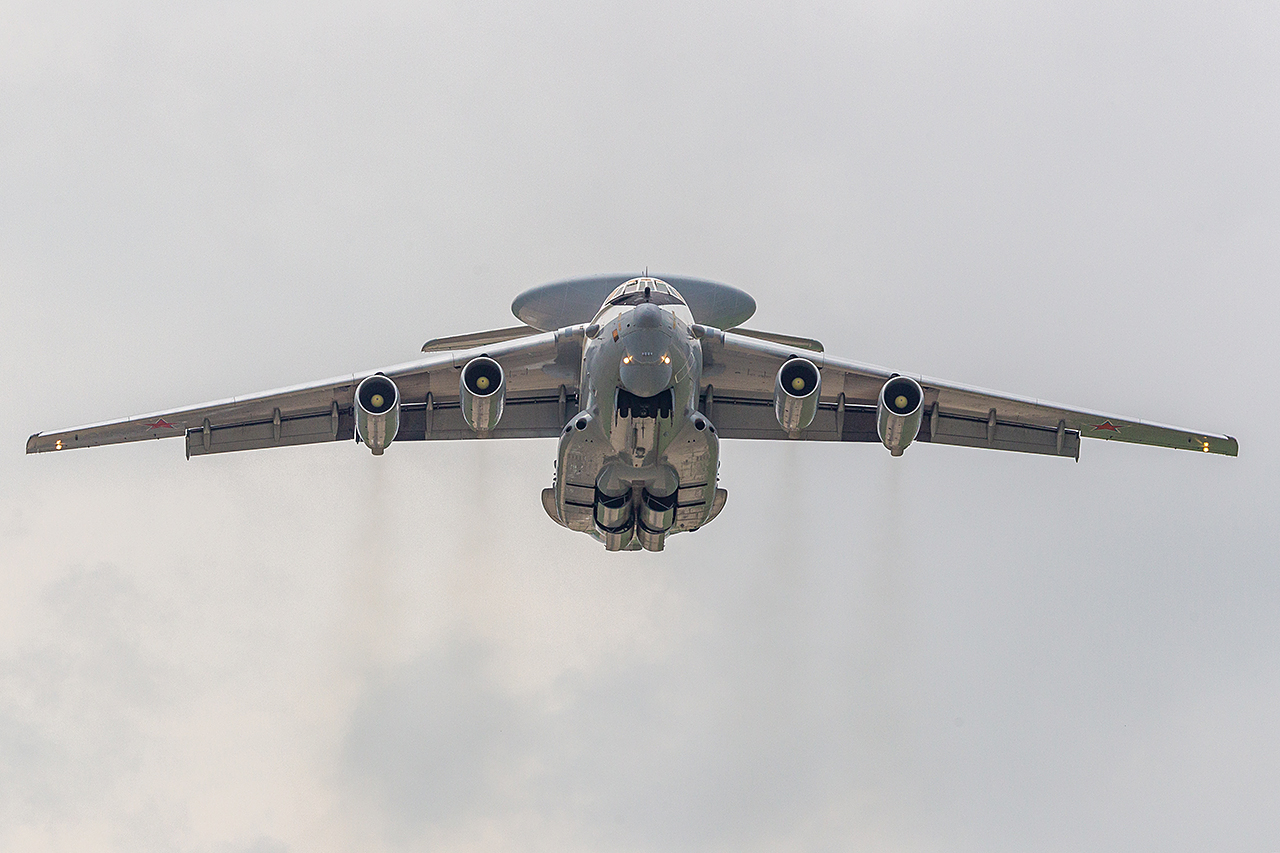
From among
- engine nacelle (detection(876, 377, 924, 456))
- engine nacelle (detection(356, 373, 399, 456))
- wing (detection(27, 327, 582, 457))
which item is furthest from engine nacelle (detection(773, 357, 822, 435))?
engine nacelle (detection(356, 373, 399, 456))

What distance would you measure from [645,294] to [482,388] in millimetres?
2616

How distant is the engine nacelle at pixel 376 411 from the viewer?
20.9 m

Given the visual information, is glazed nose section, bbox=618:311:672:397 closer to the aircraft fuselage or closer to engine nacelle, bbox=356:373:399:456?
the aircraft fuselage

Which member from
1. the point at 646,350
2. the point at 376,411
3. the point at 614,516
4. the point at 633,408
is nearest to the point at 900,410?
the point at 633,408

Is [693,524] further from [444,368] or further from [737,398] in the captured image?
[444,368]

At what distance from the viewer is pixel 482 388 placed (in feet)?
69.0

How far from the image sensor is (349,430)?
24250mm

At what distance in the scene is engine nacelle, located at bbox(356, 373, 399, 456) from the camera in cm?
2091

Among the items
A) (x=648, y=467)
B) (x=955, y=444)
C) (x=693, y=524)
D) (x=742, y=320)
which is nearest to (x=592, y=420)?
(x=648, y=467)

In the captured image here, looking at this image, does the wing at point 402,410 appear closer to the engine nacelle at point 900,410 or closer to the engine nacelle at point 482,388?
the engine nacelle at point 482,388

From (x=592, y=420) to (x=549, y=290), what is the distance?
361 cm

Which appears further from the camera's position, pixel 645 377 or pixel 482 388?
pixel 482 388

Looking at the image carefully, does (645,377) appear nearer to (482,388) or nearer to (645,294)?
(645,294)

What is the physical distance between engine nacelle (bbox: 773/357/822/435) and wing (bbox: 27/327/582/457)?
3394mm
